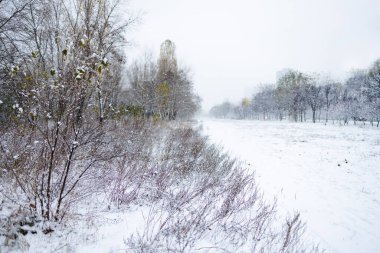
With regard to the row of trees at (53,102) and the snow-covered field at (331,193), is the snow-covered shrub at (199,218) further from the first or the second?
the row of trees at (53,102)

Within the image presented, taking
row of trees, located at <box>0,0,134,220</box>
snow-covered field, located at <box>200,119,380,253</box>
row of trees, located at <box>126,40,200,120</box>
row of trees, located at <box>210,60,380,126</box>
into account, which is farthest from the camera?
row of trees, located at <box>210,60,380,126</box>

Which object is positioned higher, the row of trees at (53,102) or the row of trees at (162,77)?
the row of trees at (162,77)

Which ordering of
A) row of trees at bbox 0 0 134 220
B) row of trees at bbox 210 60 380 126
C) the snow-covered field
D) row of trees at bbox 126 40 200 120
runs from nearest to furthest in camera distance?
row of trees at bbox 0 0 134 220 → the snow-covered field → row of trees at bbox 126 40 200 120 → row of trees at bbox 210 60 380 126

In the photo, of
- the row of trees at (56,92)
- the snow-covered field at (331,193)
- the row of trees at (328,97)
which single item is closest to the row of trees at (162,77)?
the row of trees at (56,92)

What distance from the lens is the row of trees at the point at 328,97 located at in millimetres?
36594

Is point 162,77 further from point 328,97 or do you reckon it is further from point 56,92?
point 328,97

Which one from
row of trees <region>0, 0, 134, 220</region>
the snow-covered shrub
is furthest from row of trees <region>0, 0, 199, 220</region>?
the snow-covered shrub

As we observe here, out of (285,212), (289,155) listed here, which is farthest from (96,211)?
(289,155)

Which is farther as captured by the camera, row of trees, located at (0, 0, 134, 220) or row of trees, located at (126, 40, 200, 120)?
row of trees, located at (126, 40, 200, 120)

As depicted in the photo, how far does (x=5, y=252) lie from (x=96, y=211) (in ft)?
4.14

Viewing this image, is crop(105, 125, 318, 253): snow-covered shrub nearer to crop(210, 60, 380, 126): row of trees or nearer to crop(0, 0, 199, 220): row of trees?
Answer: crop(0, 0, 199, 220): row of trees

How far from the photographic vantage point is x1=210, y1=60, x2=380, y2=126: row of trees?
36594 mm

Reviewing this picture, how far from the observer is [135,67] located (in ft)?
77.7

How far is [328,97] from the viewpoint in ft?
153
